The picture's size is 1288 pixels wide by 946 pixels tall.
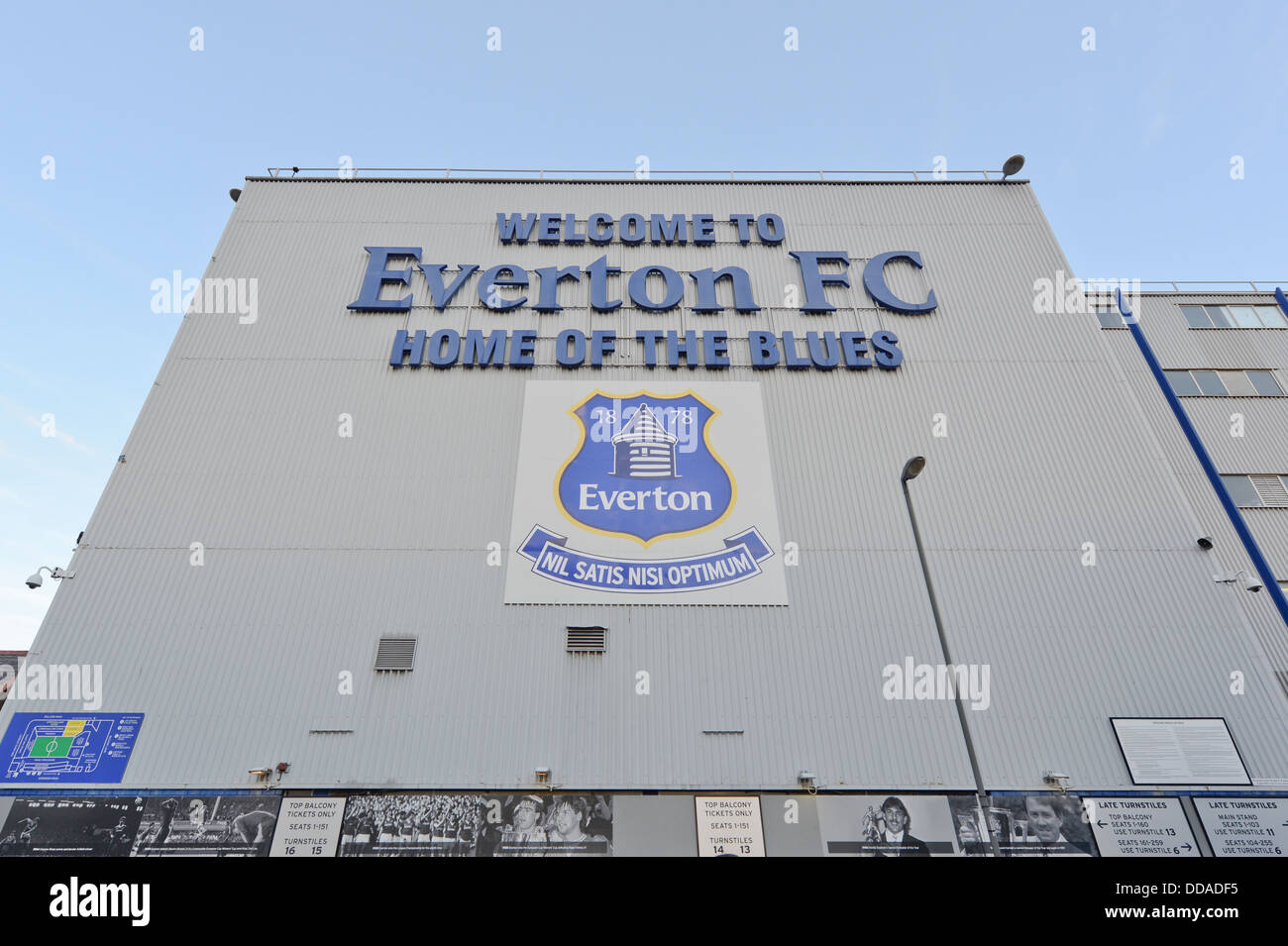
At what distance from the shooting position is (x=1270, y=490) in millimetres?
23828

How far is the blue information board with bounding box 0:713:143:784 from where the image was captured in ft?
47.2

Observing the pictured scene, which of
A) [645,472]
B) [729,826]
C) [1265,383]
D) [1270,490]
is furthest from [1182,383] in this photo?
[729,826]

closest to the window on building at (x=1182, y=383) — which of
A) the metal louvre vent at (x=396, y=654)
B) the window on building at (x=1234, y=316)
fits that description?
the window on building at (x=1234, y=316)

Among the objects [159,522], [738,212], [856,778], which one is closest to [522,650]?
[856,778]

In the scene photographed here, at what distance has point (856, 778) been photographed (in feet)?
47.5

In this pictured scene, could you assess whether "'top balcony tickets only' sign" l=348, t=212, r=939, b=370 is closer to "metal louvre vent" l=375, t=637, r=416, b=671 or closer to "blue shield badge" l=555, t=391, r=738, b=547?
"blue shield badge" l=555, t=391, r=738, b=547

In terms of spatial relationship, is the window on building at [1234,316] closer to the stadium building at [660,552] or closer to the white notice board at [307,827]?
the stadium building at [660,552]

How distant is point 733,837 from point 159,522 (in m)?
16.7

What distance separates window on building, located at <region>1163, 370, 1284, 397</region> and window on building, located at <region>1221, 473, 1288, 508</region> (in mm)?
Result: 3758

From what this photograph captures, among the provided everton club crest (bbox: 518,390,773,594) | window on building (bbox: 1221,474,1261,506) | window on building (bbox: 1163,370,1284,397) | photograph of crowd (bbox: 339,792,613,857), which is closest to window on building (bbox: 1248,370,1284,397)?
window on building (bbox: 1163,370,1284,397)

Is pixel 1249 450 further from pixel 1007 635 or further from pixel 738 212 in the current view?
pixel 738 212

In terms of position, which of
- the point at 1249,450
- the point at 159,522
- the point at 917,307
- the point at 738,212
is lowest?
the point at 159,522

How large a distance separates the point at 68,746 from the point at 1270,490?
37162 millimetres
